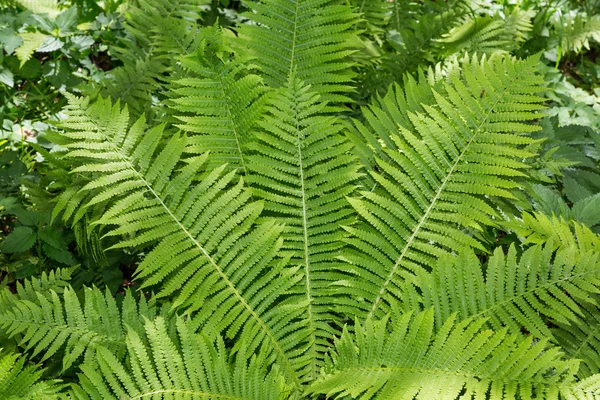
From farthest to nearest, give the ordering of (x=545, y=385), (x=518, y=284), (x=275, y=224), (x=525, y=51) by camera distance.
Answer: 1. (x=525, y=51)
2. (x=275, y=224)
3. (x=518, y=284)
4. (x=545, y=385)

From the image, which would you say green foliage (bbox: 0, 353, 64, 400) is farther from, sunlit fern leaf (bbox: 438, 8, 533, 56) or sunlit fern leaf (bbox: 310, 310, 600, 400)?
sunlit fern leaf (bbox: 438, 8, 533, 56)

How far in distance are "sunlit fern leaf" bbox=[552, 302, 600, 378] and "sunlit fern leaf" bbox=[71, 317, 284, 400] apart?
95 centimetres

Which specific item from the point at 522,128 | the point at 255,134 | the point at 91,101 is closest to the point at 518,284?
the point at 522,128

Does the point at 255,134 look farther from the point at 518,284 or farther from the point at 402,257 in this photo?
the point at 518,284

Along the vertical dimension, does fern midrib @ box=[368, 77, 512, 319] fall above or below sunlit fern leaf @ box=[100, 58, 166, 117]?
below

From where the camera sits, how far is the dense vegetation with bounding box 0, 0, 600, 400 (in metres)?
1.55

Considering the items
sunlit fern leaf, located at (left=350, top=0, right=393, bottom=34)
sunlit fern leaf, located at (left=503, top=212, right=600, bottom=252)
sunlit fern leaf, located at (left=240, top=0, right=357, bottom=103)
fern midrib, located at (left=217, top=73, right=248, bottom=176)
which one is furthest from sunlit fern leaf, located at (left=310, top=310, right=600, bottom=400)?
sunlit fern leaf, located at (left=350, top=0, right=393, bottom=34)

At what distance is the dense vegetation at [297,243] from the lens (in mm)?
1549

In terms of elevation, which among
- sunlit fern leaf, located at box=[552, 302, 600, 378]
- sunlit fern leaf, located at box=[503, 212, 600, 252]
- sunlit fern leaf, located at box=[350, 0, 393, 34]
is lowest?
sunlit fern leaf, located at box=[552, 302, 600, 378]

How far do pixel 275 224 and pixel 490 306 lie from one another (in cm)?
78

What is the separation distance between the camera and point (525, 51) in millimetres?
3146

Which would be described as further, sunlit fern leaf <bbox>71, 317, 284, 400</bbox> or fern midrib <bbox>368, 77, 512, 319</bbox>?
fern midrib <bbox>368, 77, 512, 319</bbox>

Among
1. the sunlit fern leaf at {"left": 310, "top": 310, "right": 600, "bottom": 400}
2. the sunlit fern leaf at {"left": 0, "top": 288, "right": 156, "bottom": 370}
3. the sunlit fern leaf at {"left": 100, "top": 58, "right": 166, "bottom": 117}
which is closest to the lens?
the sunlit fern leaf at {"left": 310, "top": 310, "right": 600, "bottom": 400}

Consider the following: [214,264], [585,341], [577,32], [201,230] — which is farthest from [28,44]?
[577,32]
